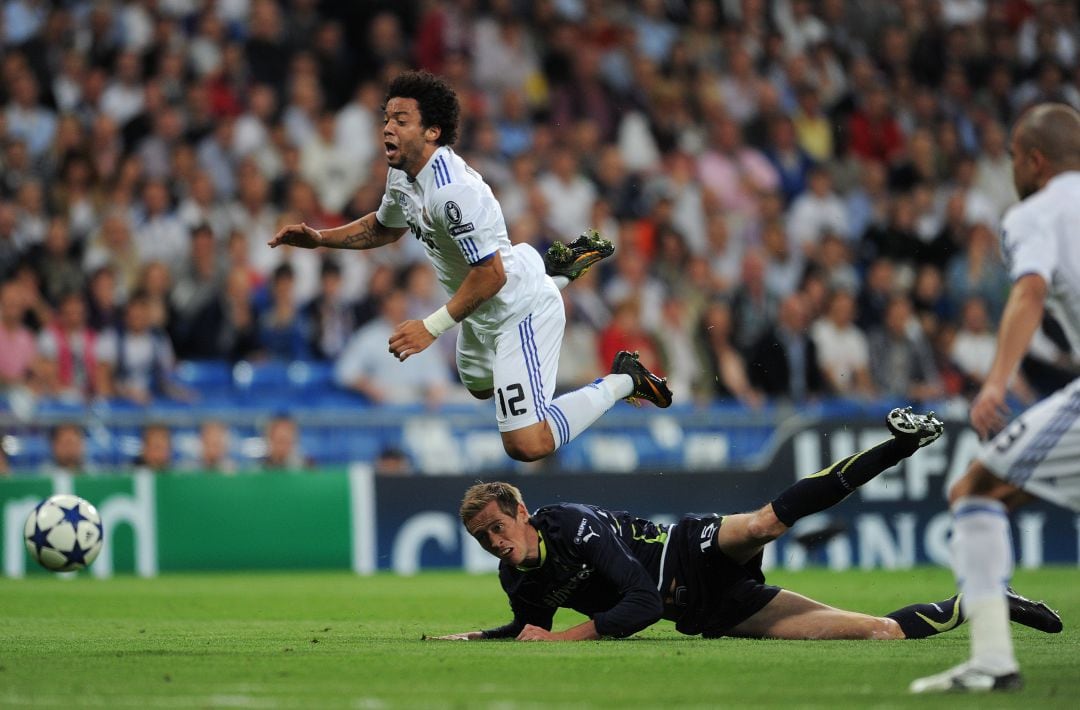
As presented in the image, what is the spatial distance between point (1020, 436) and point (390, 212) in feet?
15.7

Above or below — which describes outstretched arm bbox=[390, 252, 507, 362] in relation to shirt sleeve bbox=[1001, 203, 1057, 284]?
above

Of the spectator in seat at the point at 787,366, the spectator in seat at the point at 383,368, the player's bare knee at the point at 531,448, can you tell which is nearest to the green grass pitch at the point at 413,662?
the player's bare knee at the point at 531,448

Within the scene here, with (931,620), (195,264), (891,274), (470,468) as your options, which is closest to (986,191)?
(891,274)

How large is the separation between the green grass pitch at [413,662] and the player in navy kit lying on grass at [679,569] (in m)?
0.17

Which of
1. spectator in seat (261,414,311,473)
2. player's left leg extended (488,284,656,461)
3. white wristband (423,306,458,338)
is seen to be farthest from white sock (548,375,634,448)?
spectator in seat (261,414,311,473)

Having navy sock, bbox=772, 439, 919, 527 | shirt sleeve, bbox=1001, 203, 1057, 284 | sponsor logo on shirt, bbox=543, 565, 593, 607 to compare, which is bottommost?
sponsor logo on shirt, bbox=543, 565, 593, 607

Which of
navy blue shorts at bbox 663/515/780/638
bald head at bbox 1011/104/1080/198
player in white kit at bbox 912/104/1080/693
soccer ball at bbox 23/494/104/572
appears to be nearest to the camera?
player in white kit at bbox 912/104/1080/693

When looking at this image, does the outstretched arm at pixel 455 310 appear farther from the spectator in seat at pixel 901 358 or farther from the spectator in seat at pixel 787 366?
the spectator in seat at pixel 901 358

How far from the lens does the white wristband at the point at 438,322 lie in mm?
8602

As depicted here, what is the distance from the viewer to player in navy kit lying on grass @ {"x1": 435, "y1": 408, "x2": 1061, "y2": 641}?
802 cm

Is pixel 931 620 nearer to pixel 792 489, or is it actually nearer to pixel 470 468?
pixel 792 489

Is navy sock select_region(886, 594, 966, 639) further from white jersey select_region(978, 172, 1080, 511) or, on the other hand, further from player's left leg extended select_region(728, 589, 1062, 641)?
white jersey select_region(978, 172, 1080, 511)

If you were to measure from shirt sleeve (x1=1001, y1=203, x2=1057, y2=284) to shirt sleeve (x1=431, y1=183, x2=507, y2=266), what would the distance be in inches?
141

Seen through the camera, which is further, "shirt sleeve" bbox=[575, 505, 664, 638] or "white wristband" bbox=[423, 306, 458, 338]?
"white wristband" bbox=[423, 306, 458, 338]
